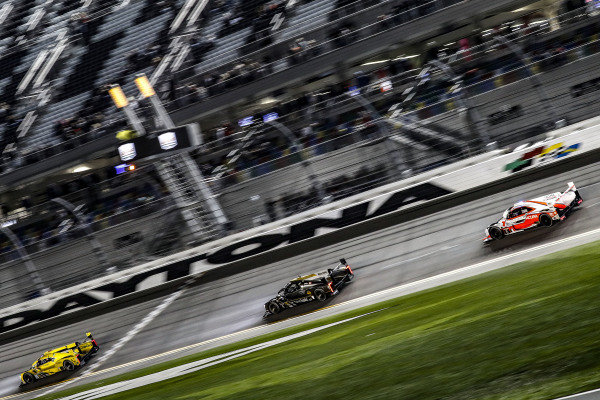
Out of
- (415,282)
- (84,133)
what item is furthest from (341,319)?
(84,133)

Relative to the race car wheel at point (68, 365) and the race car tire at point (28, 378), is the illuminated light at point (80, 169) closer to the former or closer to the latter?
the race car tire at point (28, 378)

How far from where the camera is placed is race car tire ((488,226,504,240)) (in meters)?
16.9

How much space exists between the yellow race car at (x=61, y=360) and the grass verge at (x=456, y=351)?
7151mm

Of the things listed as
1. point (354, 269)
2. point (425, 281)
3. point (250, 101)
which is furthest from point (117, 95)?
point (425, 281)

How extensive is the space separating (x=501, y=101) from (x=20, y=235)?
52.2 feet

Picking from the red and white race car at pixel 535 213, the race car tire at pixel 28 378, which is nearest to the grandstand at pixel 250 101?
the race car tire at pixel 28 378

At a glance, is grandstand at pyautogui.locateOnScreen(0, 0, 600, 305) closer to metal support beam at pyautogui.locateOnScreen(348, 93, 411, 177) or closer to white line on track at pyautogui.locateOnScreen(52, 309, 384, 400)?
metal support beam at pyautogui.locateOnScreen(348, 93, 411, 177)

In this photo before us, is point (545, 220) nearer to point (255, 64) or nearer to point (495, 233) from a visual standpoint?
point (495, 233)

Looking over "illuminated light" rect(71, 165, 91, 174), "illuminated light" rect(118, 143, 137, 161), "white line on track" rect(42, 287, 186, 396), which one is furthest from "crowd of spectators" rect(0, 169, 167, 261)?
"illuminated light" rect(71, 165, 91, 174)

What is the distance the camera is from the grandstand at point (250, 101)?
21297 mm

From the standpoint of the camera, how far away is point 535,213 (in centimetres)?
1642

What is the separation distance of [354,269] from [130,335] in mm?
6284

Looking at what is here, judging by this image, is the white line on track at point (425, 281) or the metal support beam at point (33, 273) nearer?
the white line on track at point (425, 281)

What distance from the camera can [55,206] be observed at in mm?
26141
